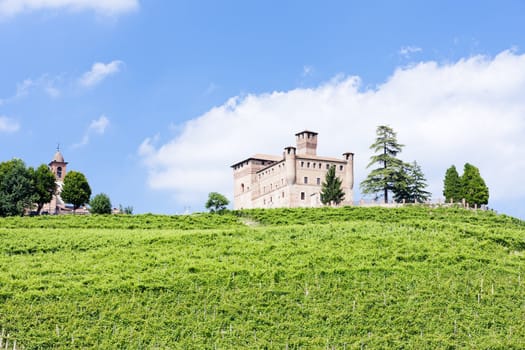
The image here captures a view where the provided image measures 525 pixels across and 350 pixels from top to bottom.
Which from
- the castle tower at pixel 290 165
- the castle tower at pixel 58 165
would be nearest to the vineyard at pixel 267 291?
the castle tower at pixel 290 165

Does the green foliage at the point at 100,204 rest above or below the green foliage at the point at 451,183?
below

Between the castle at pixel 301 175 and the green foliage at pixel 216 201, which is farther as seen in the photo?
the castle at pixel 301 175

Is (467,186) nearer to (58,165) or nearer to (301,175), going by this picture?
(301,175)

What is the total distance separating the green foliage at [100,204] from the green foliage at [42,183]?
19.6ft

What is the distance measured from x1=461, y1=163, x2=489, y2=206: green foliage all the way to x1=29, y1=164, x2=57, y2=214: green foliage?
4124 cm

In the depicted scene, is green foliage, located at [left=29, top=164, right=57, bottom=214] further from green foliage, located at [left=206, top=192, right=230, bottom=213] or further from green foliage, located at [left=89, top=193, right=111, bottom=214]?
green foliage, located at [left=206, top=192, right=230, bottom=213]

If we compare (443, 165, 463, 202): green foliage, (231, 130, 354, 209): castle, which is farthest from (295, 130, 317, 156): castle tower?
(443, 165, 463, 202): green foliage

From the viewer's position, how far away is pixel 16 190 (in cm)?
6331

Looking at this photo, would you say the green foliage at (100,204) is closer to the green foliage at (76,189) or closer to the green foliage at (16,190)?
A: the green foliage at (16,190)

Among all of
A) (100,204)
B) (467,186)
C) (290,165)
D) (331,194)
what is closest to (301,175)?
(290,165)

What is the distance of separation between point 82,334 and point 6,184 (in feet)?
152

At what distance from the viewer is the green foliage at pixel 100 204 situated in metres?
63.9

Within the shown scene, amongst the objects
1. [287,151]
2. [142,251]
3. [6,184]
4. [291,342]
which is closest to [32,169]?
[6,184]

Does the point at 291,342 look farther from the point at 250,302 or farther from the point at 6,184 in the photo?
the point at 6,184
